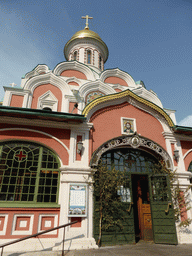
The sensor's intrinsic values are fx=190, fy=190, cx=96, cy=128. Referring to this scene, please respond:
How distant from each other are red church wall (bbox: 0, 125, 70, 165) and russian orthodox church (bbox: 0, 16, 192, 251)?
0.03m

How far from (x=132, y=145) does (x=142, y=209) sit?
9.74 feet

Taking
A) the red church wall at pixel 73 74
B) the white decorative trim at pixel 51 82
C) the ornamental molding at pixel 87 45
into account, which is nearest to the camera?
the white decorative trim at pixel 51 82

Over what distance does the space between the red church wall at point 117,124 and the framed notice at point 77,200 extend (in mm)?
1415

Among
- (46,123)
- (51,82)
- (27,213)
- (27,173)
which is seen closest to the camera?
(27,213)

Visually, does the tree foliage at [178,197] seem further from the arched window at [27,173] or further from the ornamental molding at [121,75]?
the ornamental molding at [121,75]

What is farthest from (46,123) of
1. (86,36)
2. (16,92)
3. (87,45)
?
(86,36)

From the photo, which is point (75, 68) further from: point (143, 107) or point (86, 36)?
point (86, 36)

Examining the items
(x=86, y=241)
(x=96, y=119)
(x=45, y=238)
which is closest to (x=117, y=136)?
(x=96, y=119)

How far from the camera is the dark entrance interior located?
7.93 metres

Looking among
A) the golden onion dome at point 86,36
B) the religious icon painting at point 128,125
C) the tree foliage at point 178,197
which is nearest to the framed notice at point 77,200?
the religious icon painting at point 128,125

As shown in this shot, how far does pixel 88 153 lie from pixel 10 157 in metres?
2.74

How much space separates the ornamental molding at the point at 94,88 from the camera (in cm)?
926

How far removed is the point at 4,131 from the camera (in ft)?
22.2

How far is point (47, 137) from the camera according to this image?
7043 mm
